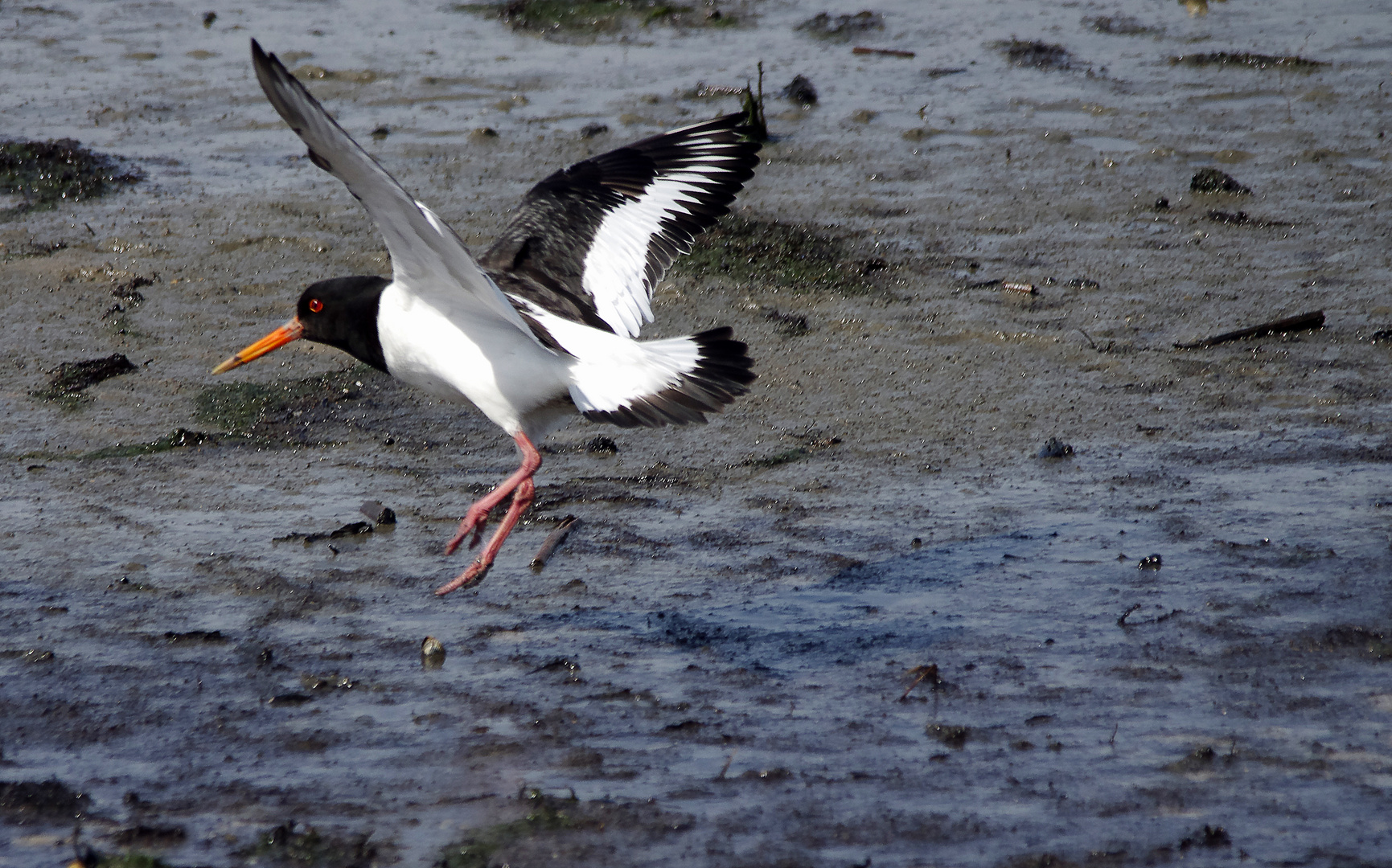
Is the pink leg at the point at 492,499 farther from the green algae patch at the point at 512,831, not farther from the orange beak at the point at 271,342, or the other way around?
the green algae patch at the point at 512,831

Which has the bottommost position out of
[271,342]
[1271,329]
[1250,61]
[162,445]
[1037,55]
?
[162,445]

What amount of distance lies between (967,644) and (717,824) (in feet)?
4.10

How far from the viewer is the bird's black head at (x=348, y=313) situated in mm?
5246

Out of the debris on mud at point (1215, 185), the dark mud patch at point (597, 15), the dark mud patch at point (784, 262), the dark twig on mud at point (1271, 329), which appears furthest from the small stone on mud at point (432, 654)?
the dark mud patch at point (597, 15)

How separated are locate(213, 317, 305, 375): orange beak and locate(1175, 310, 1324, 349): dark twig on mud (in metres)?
4.01

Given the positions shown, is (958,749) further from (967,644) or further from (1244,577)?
(1244,577)

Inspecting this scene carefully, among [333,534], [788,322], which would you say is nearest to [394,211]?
[333,534]

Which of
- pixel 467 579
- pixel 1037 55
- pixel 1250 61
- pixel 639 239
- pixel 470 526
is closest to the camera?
pixel 467 579

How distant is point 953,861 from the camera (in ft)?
10.8

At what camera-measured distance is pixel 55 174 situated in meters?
9.14

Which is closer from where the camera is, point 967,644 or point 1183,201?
point 967,644

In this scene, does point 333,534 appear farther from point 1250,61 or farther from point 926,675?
point 1250,61

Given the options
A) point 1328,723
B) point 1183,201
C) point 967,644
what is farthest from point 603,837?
point 1183,201

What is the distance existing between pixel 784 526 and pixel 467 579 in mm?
1227
